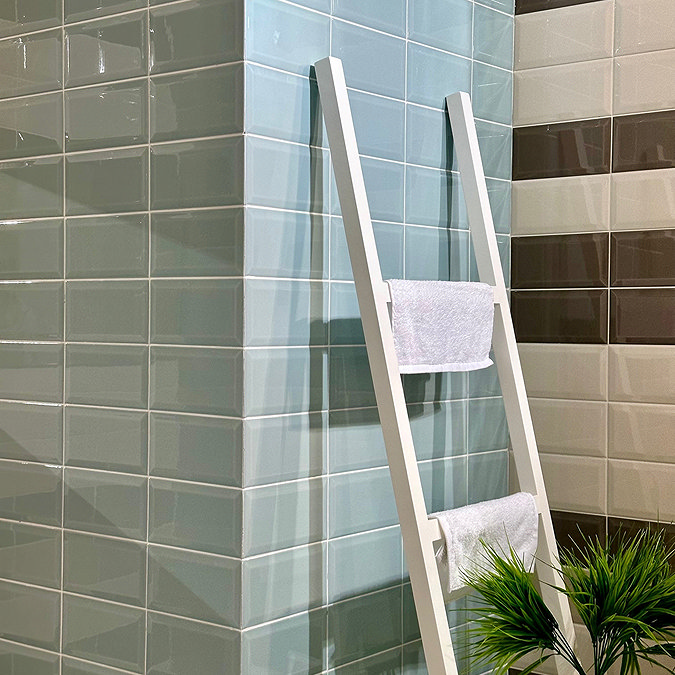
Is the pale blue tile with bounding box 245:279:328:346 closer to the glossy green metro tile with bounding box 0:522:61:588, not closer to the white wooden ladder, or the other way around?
the white wooden ladder

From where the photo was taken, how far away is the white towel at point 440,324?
1520 mm

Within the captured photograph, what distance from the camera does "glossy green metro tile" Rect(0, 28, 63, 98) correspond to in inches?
64.9

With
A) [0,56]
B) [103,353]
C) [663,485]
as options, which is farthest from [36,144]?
[663,485]

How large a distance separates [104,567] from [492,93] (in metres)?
1.06

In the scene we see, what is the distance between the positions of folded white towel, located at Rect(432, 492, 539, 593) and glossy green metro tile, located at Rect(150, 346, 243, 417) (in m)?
0.35

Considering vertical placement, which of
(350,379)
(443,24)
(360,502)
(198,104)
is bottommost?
(360,502)

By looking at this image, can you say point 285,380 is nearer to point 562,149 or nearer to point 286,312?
point 286,312

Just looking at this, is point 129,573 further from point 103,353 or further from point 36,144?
point 36,144

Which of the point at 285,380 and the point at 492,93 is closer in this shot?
the point at 285,380

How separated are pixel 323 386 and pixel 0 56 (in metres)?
0.77

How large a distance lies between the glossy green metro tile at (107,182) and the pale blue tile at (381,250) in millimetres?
286

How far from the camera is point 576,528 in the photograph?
1.88 m

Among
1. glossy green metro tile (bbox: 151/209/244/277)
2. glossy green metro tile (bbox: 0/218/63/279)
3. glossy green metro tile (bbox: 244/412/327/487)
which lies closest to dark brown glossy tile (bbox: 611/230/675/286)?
glossy green metro tile (bbox: 244/412/327/487)

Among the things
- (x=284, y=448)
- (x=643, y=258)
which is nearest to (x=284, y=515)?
(x=284, y=448)
